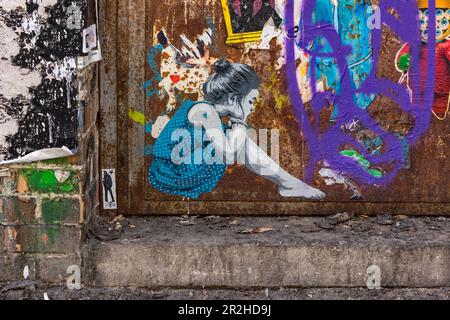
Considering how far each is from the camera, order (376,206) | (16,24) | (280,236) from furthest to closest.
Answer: (376,206)
(280,236)
(16,24)

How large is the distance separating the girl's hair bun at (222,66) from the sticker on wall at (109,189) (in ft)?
2.50

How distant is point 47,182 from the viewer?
4035 mm

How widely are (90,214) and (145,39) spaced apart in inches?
37.1

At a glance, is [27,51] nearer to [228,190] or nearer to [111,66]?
[111,66]

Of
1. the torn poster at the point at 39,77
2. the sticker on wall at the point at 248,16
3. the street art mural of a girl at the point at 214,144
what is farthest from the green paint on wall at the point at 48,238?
the sticker on wall at the point at 248,16

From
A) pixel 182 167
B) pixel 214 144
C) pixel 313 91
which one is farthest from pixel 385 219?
pixel 182 167

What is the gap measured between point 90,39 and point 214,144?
0.86 m

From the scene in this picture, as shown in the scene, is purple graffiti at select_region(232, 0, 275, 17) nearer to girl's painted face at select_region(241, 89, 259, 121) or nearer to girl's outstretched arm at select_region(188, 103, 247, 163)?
girl's painted face at select_region(241, 89, 259, 121)

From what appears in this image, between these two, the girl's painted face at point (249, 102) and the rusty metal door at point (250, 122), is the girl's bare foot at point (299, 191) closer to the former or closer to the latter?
the rusty metal door at point (250, 122)

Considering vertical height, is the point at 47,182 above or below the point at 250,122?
below

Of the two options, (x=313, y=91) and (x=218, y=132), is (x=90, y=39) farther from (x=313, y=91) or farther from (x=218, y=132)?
(x=313, y=91)

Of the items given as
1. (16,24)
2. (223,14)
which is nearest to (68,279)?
(16,24)

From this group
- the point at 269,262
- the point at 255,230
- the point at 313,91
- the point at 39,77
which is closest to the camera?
the point at 39,77

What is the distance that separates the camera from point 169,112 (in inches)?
174
